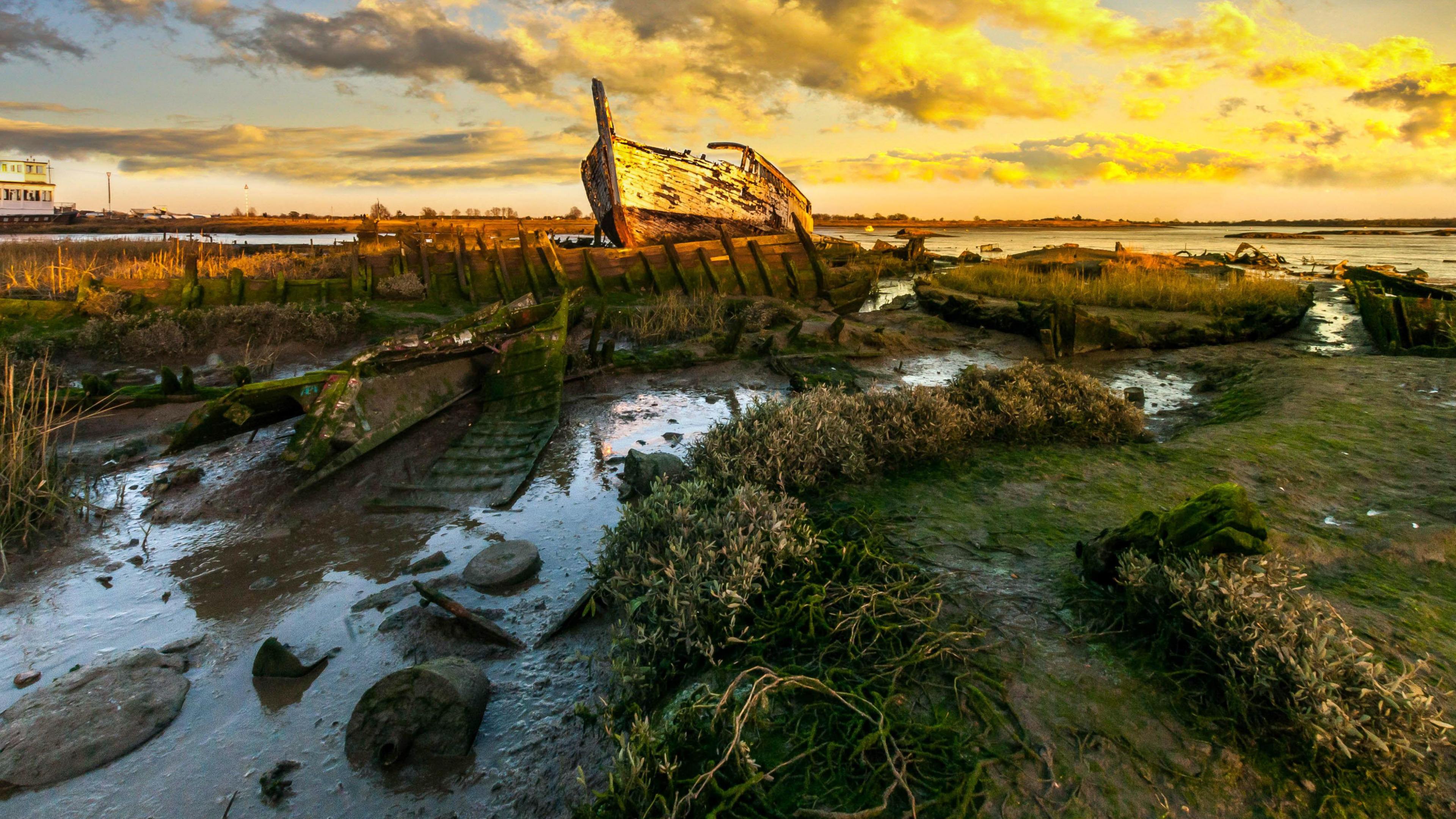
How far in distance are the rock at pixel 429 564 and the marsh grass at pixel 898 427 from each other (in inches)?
94.3

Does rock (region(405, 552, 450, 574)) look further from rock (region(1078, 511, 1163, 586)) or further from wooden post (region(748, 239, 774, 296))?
wooden post (region(748, 239, 774, 296))

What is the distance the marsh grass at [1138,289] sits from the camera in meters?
16.5

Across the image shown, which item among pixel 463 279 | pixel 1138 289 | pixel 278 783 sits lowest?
pixel 278 783

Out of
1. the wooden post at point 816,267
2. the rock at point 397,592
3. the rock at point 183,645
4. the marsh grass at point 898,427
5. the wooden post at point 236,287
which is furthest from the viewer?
the wooden post at point 816,267

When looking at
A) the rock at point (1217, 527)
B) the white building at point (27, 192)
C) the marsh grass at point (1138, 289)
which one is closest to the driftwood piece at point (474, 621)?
the rock at point (1217, 527)

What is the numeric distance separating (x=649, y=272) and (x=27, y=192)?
8367 cm

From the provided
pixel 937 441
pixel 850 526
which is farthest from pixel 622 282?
pixel 850 526

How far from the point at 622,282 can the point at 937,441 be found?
13.9 metres

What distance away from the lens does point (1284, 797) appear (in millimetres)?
2604

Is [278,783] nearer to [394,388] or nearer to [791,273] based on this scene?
[394,388]

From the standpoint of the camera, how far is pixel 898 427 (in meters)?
6.93

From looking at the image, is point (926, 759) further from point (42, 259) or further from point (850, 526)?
point (42, 259)

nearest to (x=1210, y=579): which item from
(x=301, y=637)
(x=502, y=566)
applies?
(x=502, y=566)

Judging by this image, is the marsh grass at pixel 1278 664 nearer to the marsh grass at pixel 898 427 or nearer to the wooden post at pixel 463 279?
the marsh grass at pixel 898 427
